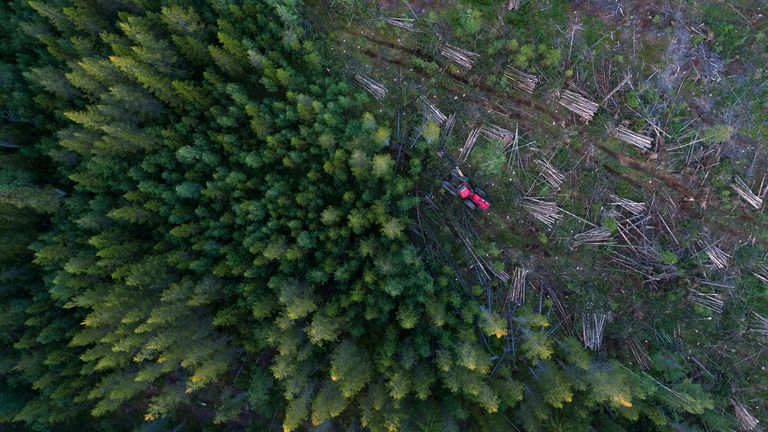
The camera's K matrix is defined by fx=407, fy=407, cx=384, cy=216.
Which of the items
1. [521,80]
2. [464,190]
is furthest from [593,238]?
[521,80]

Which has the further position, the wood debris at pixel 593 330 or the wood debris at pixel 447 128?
the wood debris at pixel 447 128

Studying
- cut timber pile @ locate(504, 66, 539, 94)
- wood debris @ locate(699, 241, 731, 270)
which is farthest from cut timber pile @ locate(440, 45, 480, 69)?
wood debris @ locate(699, 241, 731, 270)

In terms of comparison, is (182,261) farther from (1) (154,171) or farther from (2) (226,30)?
(2) (226,30)

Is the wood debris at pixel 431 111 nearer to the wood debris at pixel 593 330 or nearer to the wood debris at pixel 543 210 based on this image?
the wood debris at pixel 543 210

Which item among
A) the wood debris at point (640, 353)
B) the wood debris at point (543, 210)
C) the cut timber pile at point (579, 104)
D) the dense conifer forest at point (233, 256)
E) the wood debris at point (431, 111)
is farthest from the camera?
the wood debris at point (431, 111)

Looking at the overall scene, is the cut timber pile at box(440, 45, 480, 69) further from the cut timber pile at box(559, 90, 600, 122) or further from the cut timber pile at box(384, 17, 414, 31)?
the cut timber pile at box(559, 90, 600, 122)

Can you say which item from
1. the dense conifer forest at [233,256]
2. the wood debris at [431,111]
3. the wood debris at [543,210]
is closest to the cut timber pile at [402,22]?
the dense conifer forest at [233,256]

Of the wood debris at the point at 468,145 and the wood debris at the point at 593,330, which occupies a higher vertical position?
the wood debris at the point at 468,145

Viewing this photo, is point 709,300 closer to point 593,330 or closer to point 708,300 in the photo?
point 708,300
